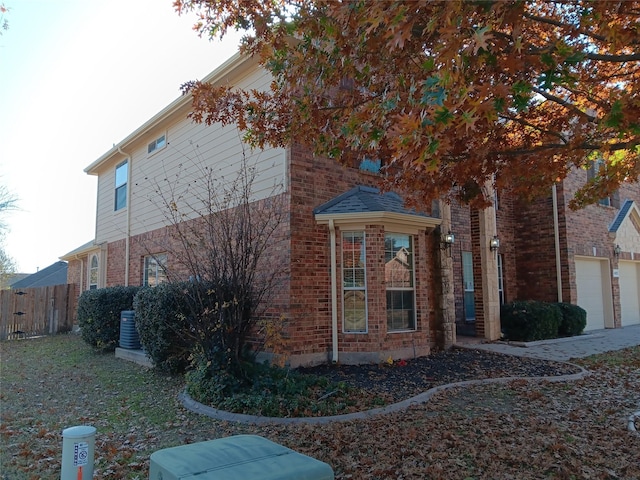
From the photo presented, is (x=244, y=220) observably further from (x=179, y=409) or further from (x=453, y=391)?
(x=453, y=391)

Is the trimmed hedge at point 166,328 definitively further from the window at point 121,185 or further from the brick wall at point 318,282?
the window at point 121,185

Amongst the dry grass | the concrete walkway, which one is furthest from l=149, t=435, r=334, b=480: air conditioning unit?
the concrete walkway

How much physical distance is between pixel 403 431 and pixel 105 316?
914 centimetres

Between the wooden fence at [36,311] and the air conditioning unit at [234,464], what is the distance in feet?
56.8

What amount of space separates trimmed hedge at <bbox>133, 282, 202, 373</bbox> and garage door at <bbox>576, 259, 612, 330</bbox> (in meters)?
13.1

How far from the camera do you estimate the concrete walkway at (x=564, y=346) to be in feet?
34.2

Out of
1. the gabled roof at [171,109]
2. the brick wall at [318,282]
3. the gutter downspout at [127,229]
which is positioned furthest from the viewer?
the gutter downspout at [127,229]

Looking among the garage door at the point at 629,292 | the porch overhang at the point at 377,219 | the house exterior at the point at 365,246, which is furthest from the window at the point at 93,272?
the garage door at the point at 629,292

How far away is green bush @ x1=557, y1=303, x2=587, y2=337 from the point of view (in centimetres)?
1323

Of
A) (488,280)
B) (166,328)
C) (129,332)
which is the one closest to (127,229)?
(129,332)

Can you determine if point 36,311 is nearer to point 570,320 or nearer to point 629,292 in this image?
point 570,320

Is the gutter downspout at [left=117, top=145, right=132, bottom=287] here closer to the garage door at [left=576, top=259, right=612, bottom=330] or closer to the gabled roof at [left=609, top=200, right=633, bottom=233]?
the garage door at [left=576, top=259, right=612, bottom=330]

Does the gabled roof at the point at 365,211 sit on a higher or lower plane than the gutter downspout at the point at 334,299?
higher

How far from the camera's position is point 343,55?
573 centimetres
